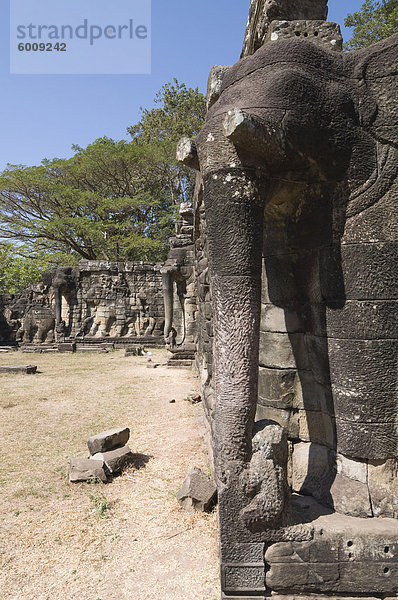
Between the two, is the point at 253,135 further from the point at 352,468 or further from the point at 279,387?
the point at 352,468

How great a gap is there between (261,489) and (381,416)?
0.75 m

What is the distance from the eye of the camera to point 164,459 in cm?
451

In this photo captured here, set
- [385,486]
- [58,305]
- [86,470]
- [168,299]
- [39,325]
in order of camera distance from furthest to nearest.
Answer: [39,325]
[58,305]
[168,299]
[86,470]
[385,486]

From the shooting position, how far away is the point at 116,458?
4207 mm

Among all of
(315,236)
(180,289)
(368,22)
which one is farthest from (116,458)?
(368,22)

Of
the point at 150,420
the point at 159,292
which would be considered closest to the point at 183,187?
the point at 159,292

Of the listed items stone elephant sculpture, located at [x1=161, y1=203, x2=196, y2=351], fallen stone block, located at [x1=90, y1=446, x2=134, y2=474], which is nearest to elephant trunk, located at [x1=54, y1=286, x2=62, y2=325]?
stone elephant sculpture, located at [x1=161, y1=203, x2=196, y2=351]

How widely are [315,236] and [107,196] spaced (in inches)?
951

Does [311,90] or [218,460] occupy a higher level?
[311,90]

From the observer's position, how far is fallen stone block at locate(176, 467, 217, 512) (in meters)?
3.30

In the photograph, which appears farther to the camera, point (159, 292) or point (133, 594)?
point (159, 292)

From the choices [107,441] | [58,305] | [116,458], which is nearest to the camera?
[116,458]

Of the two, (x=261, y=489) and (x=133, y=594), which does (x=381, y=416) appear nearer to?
(x=261, y=489)

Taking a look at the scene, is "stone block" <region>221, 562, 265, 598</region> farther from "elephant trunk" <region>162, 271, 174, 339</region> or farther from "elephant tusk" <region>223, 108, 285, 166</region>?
"elephant trunk" <region>162, 271, 174, 339</region>
